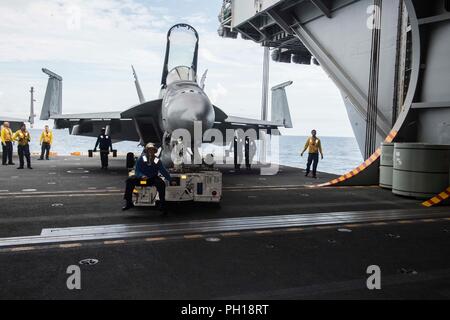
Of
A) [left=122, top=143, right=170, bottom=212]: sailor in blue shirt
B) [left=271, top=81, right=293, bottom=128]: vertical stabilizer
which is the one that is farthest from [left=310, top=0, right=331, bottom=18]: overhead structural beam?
[left=122, top=143, right=170, bottom=212]: sailor in blue shirt

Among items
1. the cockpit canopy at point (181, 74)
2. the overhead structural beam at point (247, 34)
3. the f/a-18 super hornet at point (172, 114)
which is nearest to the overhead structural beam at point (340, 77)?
the f/a-18 super hornet at point (172, 114)

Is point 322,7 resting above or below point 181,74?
above

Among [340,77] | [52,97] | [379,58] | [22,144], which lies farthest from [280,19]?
[22,144]

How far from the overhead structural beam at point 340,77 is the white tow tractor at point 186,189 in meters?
9.04

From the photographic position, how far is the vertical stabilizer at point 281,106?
75.2ft

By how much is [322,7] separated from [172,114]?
1128cm

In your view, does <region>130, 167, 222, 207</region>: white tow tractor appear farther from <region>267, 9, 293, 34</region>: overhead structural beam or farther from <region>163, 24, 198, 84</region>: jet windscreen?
<region>267, 9, 293, 34</region>: overhead structural beam

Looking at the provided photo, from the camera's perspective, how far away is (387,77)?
47.7 ft

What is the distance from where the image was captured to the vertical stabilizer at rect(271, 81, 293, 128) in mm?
22931

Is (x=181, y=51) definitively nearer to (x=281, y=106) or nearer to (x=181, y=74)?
(x=181, y=74)

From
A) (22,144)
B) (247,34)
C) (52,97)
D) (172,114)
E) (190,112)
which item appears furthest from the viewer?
(247,34)

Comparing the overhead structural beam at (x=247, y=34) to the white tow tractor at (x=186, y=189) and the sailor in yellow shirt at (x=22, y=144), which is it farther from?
the white tow tractor at (x=186, y=189)

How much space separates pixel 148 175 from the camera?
7.34 m

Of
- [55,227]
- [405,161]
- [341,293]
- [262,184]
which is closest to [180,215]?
[55,227]
